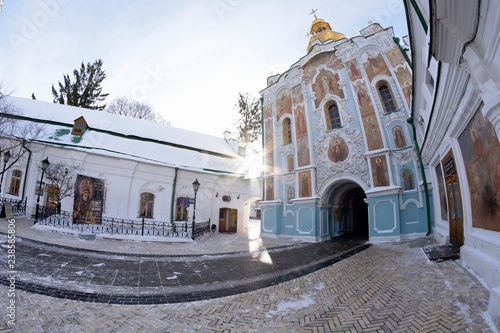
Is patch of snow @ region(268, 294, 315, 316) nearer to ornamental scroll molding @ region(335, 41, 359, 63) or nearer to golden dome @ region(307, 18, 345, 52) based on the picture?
ornamental scroll molding @ region(335, 41, 359, 63)

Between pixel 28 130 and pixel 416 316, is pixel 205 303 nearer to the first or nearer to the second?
pixel 416 316

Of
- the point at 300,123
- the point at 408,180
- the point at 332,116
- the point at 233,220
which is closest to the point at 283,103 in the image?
the point at 300,123

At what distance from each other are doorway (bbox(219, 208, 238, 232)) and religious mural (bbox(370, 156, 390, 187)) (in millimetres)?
12023

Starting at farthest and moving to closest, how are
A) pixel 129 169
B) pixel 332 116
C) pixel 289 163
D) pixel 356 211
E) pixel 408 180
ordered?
pixel 356 211 < pixel 289 163 < pixel 129 169 < pixel 332 116 < pixel 408 180

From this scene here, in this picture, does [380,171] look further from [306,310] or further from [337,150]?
[306,310]

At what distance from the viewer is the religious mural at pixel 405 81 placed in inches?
483

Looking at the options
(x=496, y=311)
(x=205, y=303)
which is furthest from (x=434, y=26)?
(x=205, y=303)

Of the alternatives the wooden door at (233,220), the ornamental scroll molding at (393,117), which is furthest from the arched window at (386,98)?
the wooden door at (233,220)

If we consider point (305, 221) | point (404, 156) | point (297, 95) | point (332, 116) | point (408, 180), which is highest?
point (297, 95)

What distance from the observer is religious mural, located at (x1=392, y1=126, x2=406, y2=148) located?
12.2m

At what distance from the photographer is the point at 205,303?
4621 mm

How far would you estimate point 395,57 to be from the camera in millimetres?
12961

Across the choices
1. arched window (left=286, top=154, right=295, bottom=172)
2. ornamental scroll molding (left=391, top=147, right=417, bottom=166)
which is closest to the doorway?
arched window (left=286, top=154, right=295, bottom=172)

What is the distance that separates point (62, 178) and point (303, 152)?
16414 mm
